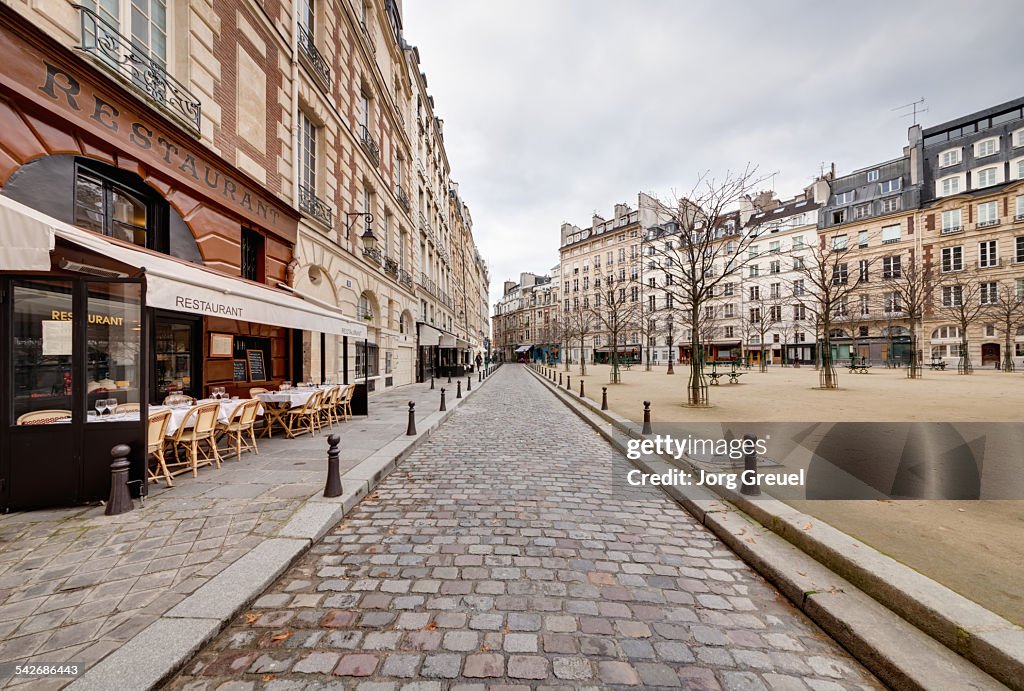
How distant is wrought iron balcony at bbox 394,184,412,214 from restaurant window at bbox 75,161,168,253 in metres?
13.5

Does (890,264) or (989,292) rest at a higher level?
(890,264)

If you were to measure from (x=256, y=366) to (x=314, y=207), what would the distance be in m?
5.29

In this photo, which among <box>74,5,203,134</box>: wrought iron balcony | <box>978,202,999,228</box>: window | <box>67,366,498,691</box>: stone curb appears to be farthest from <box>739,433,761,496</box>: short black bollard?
<box>978,202,999,228</box>: window

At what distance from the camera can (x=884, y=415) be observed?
9195mm

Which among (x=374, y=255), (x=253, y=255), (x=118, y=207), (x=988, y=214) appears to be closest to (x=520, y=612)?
(x=118, y=207)

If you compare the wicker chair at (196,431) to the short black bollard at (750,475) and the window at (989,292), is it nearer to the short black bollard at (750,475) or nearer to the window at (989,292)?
the short black bollard at (750,475)

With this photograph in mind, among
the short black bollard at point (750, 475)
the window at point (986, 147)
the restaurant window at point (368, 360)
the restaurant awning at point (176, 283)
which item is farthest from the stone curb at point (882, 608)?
the window at point (986, 147)

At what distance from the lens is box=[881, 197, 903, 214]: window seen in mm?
39938

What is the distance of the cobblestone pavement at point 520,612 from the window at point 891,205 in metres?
53.8

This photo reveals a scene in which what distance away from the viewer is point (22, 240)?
3.62 meters

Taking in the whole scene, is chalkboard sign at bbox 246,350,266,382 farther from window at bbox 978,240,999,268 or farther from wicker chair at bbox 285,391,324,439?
window at bbox 978,240,999,268

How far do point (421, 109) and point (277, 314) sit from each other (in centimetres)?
2385

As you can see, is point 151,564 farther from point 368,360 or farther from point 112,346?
point 368,360

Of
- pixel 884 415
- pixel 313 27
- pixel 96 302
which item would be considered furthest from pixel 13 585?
pixel 313 27
